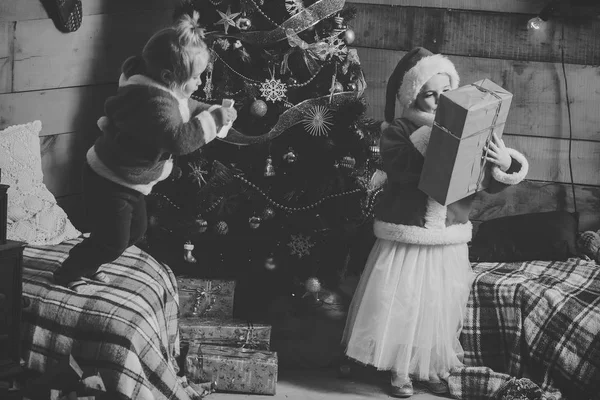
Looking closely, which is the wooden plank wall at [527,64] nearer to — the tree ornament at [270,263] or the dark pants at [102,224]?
the tree ornament at [270,263]

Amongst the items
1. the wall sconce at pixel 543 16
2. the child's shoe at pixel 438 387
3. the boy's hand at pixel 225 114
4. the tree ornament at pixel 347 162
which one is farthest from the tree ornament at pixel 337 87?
the child's shoe at pixel 438 387

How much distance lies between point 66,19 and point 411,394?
6.22ft

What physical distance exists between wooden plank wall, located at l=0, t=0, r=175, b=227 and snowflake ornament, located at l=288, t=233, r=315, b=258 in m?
0.90

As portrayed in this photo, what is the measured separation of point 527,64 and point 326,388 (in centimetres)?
171

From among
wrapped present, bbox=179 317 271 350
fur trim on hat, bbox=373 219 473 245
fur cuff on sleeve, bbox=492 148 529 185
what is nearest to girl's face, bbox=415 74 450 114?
fur cuff on sleeve, bbox=492 148 529 185

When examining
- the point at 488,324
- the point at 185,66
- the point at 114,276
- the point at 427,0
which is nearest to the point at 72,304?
the point at 114,276

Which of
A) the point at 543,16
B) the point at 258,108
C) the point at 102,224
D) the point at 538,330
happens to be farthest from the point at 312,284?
the point at 543,16

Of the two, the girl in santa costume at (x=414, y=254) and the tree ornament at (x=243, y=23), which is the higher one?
the tree ornament at (x=243, y=23)

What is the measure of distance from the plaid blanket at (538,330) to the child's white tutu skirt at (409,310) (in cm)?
17

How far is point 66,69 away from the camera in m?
3.29

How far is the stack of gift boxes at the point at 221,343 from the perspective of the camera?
285 centimetres

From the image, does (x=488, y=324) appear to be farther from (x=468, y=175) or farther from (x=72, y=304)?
(x=72, y=304)

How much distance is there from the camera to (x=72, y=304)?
98.3 inches

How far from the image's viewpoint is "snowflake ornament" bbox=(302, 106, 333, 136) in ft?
10.2
